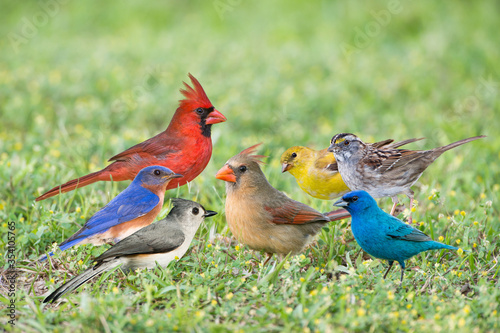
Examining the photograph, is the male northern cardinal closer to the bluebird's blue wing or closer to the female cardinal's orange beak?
the female cardinal's orange beak

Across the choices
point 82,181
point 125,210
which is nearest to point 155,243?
point 125,210

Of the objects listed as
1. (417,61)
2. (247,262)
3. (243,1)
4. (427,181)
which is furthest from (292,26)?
(247,262)

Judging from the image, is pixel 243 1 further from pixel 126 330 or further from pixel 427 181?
pixel 126 330

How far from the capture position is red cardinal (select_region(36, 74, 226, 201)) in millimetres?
3709

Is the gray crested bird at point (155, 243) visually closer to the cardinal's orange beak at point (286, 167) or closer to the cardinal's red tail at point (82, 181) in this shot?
the cardinal's red tail at point (82, 181)

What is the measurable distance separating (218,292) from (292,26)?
1005 cm

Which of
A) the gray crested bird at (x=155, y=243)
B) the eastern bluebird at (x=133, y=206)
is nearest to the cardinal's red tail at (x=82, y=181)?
the eastern bluebird at (x=133, y=206)

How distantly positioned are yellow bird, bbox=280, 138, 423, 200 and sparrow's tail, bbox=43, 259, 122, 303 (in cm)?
130

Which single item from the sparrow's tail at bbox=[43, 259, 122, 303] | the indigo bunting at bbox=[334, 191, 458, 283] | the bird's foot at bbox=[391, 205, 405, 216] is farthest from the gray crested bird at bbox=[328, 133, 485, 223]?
the sparrow's tail at bbox=[43, 259, 122, 303]

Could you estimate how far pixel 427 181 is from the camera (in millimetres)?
6660

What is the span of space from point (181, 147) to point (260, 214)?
2.42 ft

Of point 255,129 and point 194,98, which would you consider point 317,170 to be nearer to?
point 194,98

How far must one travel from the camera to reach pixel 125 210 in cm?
352

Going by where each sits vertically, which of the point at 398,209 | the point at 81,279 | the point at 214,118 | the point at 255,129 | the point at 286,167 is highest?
the point at 214,118
